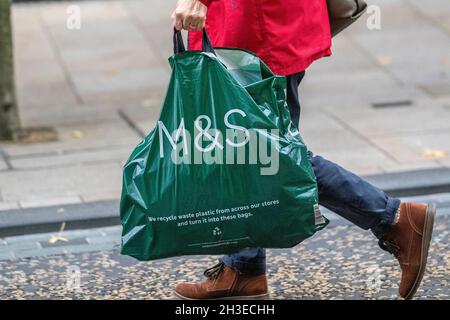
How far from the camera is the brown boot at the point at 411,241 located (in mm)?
4473

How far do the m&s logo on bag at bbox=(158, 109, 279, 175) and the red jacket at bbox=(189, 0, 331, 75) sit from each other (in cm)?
37

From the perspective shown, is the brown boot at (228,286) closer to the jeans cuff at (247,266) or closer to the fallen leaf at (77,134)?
the jeans cuff at (247,266)

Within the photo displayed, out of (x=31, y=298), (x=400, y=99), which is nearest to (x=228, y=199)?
(x=31, y=298)

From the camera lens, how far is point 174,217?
4047 mm

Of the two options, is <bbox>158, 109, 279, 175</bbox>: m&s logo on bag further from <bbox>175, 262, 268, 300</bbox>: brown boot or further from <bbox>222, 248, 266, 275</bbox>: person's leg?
<bbox>175, 262, 268, 300</bbox>: brown boot

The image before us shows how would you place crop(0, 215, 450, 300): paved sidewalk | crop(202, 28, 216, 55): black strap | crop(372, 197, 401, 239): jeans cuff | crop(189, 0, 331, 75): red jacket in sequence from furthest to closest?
crop(0, 215, 450, 300): paved sidewalk
crop(372, 197, 401, 239): jeans cuff
crop(189, 0, 331, 75): red jacket
crop(202, 28, 216, 55): black strap

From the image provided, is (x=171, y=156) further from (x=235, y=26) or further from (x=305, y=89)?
(x=305, y=89)

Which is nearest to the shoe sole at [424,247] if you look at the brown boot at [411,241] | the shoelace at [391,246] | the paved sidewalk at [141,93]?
the brown boot at [411,241]

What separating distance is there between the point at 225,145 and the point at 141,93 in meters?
5.21

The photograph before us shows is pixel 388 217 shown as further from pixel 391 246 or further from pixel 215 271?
pixel 215 271

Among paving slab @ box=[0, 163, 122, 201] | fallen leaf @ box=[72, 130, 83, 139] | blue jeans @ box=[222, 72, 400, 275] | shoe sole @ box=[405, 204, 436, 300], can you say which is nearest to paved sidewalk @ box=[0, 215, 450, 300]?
shoe sole @ box=[405, 204, 436, 300]

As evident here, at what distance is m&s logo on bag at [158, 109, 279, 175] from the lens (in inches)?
157

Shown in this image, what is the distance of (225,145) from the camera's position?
13.1ft

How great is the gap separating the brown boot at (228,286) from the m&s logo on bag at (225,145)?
0.70m
